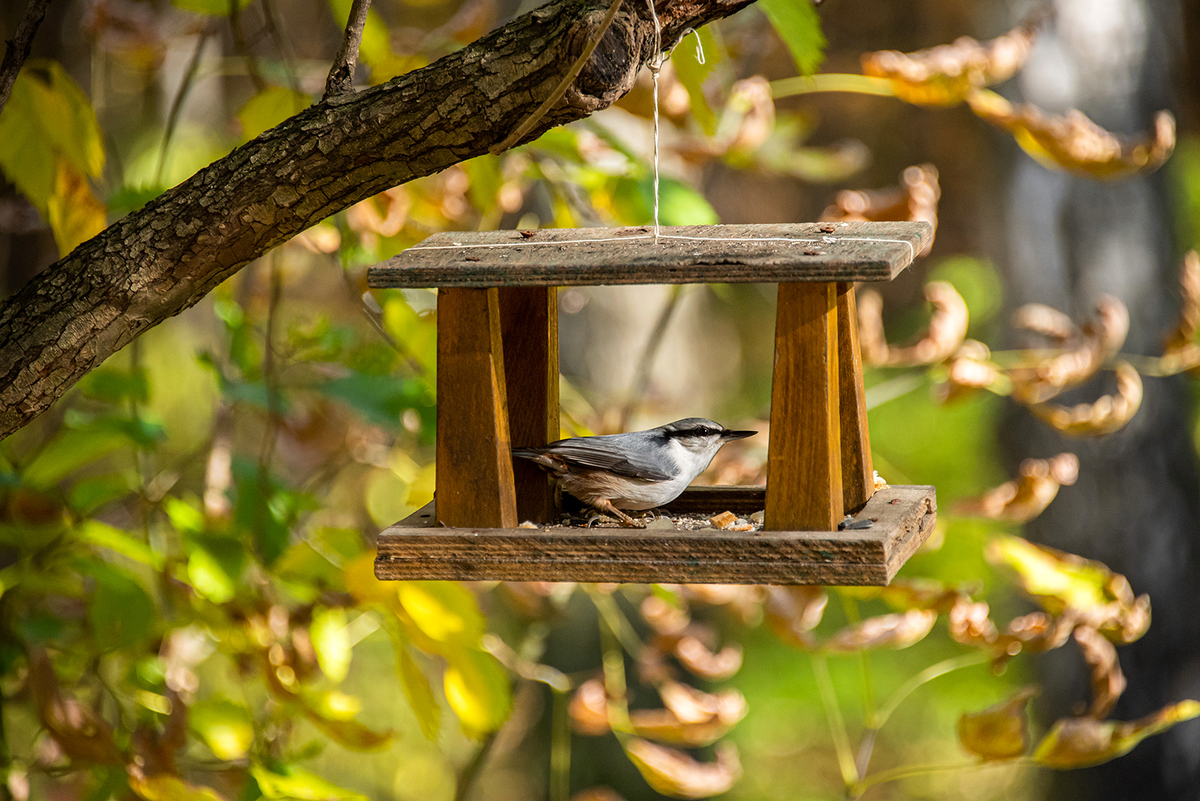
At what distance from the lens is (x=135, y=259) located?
4.15ft

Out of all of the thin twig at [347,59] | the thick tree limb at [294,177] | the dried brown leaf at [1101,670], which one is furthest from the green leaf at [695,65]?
the dried brown leaf at [1101,670]

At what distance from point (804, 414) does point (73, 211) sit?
4.09ft

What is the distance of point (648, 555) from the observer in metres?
1.32

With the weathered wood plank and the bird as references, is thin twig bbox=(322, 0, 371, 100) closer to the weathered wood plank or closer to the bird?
the weathered wood plank

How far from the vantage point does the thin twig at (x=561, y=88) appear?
3.63 ft

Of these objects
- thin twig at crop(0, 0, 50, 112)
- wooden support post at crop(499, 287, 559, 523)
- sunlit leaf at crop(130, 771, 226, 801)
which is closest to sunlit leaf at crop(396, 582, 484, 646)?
wooden support post at crop(499, 287, 559, 523)

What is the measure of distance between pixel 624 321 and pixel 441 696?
3.87 meters

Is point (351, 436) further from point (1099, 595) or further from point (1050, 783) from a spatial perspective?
point (1050, 783)

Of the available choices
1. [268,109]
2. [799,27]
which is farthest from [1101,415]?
[268,109]

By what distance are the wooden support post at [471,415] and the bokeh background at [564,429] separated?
0.32m

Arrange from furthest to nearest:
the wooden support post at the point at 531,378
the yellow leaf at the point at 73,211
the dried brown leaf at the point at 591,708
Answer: the dried brown leaf at the point at 591,708 < the yellow leaf at the point at 73,211 < the wooden support post at the point at 531,378

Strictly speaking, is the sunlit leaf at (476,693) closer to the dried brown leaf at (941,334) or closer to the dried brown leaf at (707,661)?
the dried brown leaf at (707,661)

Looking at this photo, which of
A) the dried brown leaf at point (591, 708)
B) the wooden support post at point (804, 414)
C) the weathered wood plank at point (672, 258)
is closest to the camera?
the weathered wood plank at point (672, 258)

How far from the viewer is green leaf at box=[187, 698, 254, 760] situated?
188cm
